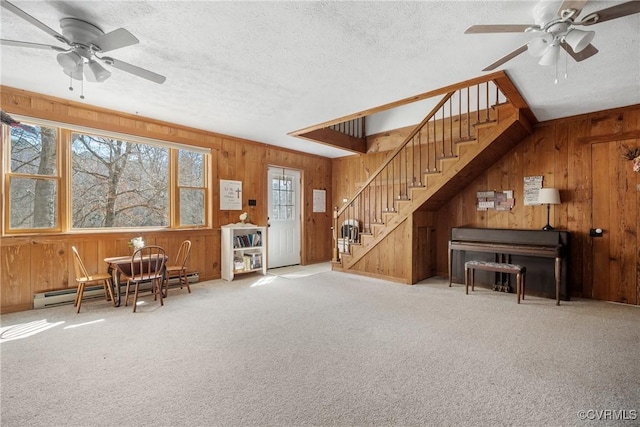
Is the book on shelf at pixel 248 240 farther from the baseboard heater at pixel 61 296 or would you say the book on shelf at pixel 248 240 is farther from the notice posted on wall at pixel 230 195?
the baseboard heater at pixel 61 296

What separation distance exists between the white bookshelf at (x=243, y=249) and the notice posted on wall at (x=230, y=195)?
35 centimetres

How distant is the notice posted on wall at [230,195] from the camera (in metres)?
5.23

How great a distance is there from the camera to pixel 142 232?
4.29m

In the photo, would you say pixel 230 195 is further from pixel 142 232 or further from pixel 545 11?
pixel 545 11

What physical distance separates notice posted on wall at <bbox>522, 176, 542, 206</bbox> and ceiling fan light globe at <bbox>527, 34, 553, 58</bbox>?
286cm

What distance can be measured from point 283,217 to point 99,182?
3.27 meters

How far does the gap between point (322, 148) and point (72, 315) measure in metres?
4.81

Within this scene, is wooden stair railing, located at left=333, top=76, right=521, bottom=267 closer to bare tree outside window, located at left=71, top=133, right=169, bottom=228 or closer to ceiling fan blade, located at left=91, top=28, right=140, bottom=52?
bare tree outside window, located at left=71, top=133, right=169, bottom=228

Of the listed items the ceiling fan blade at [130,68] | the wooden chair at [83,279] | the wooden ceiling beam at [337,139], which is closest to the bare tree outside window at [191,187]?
the wooden chair at [83,279]

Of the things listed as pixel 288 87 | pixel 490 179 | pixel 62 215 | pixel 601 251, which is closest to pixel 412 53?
pixel 288 87

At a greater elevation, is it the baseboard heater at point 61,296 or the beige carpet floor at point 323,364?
the baseboard heater at point 61,296

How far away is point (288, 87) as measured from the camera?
3303mm

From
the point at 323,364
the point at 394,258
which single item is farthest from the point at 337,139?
the point at 323,364

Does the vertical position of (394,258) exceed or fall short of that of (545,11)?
it falls short
